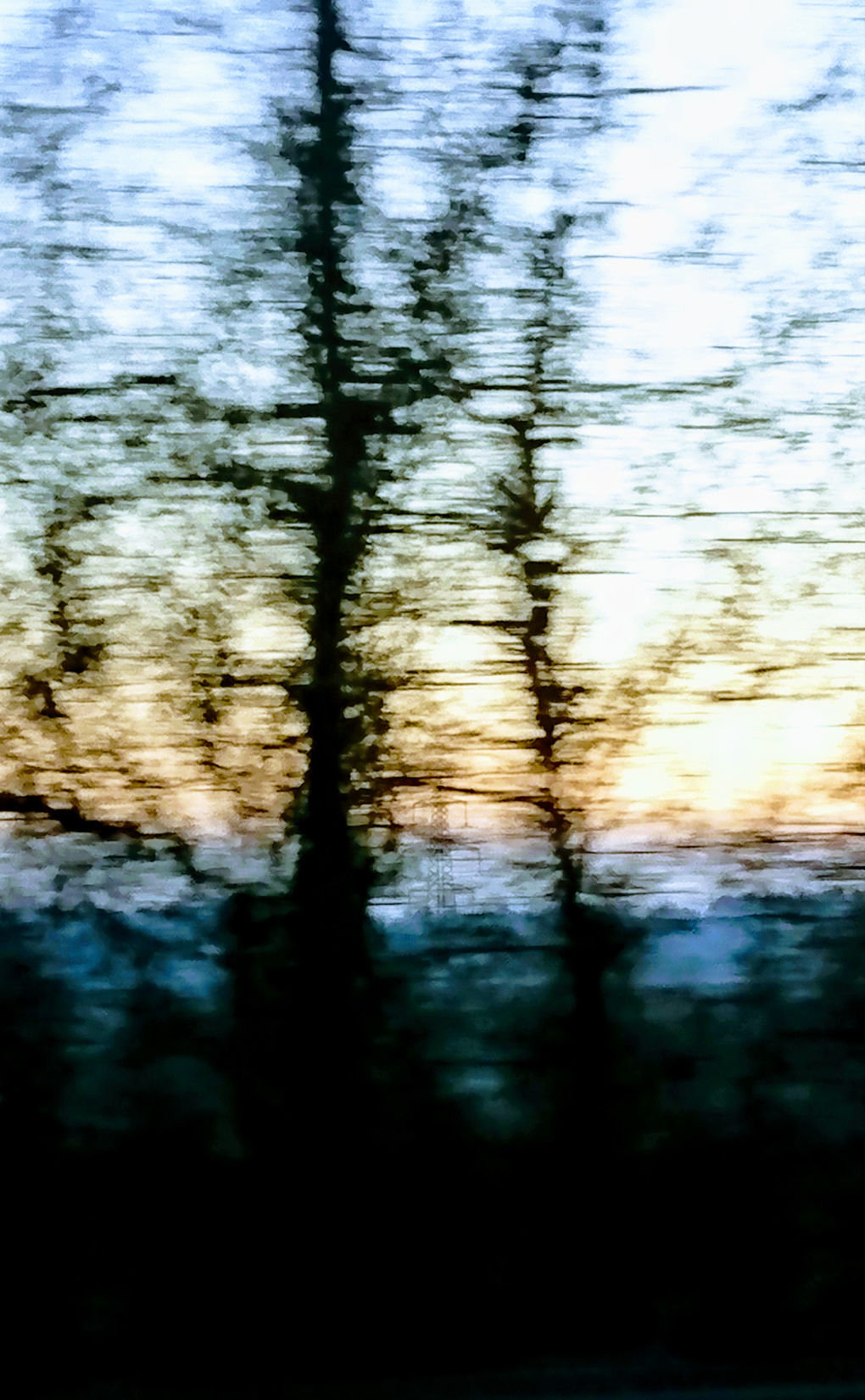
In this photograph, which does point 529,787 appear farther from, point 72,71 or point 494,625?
point 72,71

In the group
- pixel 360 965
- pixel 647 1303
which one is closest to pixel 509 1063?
pixel 360 965

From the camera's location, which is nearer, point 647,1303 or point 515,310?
point 647,1303

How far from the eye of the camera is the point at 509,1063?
2.30m

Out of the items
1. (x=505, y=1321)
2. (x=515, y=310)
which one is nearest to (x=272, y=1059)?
(x=505, y=1321)

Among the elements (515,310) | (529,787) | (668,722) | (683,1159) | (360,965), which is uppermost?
(515,310)

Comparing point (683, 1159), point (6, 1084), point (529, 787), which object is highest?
point (529, 787)

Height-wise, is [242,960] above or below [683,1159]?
above

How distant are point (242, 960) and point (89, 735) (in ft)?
2.00

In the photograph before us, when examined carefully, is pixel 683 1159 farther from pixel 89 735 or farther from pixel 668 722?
pixel 89 735

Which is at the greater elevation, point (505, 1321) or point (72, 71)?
point (72, 71)

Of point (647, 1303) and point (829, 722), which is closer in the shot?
point (647, 1303)

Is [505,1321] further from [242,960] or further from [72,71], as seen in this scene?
[72,71]

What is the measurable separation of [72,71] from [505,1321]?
2.95 meters

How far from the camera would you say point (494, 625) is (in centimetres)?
240
